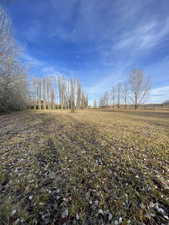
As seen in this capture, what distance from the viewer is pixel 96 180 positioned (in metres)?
2.07

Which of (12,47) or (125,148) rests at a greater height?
(12,47)

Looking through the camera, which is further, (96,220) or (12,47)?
(12,47)

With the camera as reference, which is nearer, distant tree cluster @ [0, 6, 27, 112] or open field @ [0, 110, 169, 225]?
open field @ [0, 110, 169, 225]

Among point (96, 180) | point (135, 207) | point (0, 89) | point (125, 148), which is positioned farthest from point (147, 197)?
point (0, 89)

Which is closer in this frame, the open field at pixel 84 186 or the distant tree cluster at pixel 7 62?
the open field at pixel 84 186

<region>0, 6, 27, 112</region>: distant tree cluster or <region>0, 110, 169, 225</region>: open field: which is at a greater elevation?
<region>0, 6, 27, 112</region>: distant tree cluster

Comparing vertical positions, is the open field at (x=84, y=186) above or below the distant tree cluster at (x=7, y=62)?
below

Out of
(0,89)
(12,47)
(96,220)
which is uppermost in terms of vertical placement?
(12,47)

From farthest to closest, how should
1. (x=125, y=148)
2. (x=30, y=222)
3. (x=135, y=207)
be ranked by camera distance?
(x=125, y=148) < (x=135, y=207) < (x=30, y=222)

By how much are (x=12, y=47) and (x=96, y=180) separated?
14.1 meters

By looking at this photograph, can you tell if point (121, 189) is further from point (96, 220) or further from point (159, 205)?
point (96, 220)

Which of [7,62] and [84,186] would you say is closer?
[84,186]

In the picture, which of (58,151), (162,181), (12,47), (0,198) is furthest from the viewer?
(12,47)

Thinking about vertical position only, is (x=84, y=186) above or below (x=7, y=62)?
below
